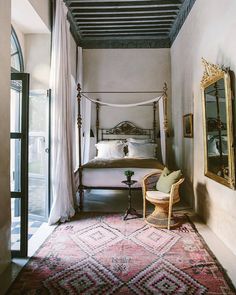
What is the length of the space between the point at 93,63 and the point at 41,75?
286 cm

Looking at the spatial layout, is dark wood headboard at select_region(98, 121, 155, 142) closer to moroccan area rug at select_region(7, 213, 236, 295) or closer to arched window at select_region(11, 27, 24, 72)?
arched window at select_region(11, 27, 24, 72)

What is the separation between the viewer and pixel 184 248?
2.92 meters

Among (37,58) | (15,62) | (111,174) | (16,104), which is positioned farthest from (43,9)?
(111,174)

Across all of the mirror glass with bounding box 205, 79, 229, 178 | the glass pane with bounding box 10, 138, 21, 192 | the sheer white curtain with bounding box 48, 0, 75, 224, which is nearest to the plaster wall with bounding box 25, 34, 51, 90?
the sheer white curtain with bounding box 48, 0, 75, 224

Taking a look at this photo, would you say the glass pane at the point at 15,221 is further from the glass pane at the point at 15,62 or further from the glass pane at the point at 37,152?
the glass pane at the point at 15,62

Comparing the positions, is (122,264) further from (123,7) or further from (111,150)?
(123,7)

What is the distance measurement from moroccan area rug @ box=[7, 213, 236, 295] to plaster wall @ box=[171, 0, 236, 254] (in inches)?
17.5

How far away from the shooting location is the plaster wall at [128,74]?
6.47 meters

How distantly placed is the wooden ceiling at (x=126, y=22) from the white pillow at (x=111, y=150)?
262 centimetres

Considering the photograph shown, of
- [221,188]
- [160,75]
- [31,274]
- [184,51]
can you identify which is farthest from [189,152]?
[31,274]

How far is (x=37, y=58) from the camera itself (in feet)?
12.9

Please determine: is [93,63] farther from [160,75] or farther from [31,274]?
[31,274]

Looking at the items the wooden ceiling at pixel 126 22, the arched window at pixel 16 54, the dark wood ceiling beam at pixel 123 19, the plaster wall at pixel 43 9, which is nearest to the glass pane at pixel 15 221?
the arched window at pixel 16 54

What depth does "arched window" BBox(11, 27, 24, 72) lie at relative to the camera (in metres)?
3.68
